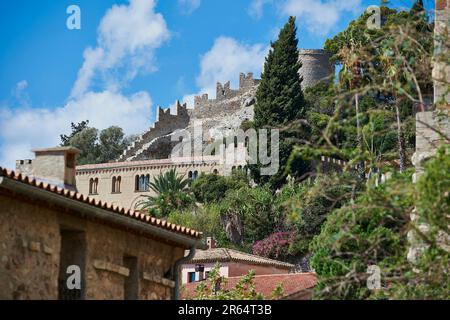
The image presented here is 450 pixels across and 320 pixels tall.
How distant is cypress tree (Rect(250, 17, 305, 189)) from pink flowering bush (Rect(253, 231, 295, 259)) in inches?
405

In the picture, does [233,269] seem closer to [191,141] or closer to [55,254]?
[55,254]

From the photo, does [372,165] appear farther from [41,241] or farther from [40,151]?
[40,151]

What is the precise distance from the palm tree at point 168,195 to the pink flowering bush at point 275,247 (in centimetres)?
852

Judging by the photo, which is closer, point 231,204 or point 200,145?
point 231,204

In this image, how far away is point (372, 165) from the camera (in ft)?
59.9

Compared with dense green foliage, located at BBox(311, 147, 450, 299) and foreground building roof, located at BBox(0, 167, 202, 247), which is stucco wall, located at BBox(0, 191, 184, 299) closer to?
foreground building roof, located at BBox(0, 167, 202, 247)

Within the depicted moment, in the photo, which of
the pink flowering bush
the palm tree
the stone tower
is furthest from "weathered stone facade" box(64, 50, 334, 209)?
the pink flowering bush

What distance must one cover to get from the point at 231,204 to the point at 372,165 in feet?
215

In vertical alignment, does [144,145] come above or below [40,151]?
above

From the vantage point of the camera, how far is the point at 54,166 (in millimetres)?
24453

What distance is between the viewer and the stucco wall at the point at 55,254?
1909 centimetres

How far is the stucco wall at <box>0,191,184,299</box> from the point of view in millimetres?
19094

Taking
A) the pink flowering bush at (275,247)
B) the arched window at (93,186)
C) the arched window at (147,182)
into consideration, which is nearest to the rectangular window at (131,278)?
the pink flowering bush at (275,247)
